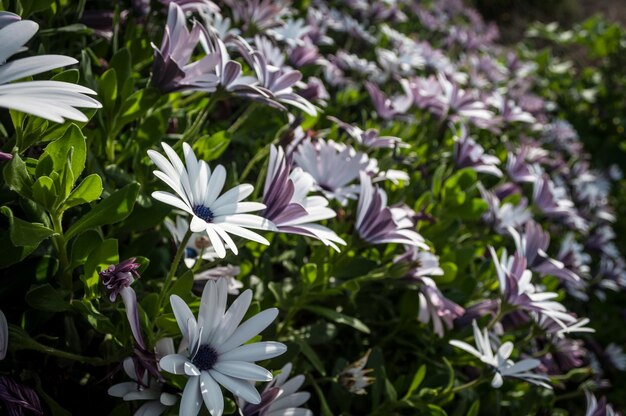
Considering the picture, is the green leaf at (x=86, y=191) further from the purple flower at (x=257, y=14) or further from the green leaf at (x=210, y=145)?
the purple flower at (x=257, y=14)

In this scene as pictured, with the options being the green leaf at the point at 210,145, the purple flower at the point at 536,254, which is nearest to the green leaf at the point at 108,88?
the green leaf at the point at 210,145

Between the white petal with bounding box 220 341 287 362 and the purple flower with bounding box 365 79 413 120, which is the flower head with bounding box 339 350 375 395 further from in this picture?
the purple flower with bounding box 365 79 413 120

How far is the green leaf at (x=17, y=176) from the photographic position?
2.99ft

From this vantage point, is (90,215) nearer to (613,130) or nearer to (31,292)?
(31,292)

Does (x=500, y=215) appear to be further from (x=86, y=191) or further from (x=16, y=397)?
(x=16, y=397)

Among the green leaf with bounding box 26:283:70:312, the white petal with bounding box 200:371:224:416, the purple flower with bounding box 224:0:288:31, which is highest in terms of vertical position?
the purple flower with bounding box 224:0:288:31

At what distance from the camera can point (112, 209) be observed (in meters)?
1.06

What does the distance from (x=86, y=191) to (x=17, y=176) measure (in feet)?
0.36

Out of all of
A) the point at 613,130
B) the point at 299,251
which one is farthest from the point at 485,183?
the point at 613,130

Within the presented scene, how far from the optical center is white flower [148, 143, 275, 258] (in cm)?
94

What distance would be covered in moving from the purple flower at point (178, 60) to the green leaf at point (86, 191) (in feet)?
1.17

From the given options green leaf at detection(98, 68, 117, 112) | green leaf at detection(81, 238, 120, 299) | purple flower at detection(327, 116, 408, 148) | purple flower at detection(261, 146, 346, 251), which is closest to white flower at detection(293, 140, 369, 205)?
purple flower at detection(327, 116, 408, 148)

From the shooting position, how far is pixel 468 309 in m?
1.70

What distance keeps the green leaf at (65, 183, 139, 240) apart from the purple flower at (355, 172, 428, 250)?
54 centimetres
